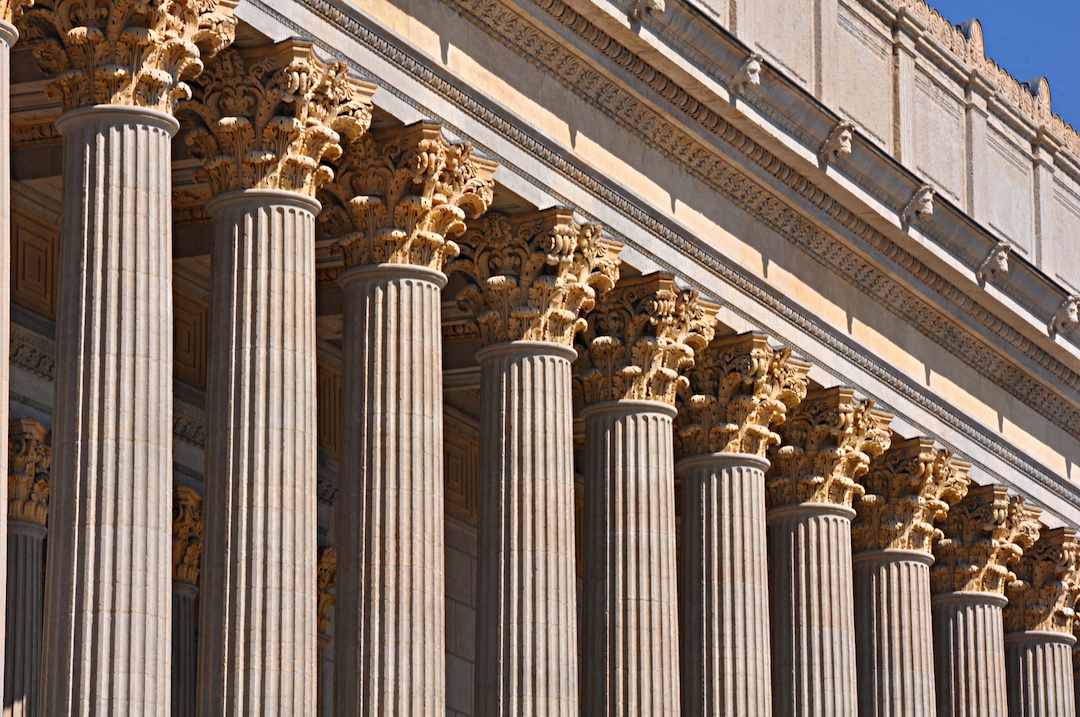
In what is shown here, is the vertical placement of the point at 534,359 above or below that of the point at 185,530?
above

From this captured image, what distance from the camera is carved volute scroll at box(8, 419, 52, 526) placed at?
145 ft

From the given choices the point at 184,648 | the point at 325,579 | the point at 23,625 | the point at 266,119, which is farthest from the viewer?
the point at 325,579

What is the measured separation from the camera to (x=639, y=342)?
45.7 meters

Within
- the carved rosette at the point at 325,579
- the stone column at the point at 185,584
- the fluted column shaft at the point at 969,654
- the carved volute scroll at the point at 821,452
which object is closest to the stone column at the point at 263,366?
the stone column at the point at 185,584

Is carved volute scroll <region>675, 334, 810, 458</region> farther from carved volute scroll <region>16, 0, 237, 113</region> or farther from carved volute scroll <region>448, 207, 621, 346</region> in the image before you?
carved volute scroll <region>16, 0, 237, 113</region>

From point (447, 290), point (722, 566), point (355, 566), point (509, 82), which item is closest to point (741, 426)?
point (722, 566)

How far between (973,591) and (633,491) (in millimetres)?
17286

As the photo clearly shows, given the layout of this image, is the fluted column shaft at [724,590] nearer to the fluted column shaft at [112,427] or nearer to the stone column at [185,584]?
the stone column at [185,584]

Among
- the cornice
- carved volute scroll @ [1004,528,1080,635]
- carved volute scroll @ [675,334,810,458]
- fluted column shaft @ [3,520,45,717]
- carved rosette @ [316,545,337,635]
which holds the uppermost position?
the cornice

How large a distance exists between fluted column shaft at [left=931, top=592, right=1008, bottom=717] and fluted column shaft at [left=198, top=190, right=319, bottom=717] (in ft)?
88.2

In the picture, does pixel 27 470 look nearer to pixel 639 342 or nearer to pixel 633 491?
pixel 633 491

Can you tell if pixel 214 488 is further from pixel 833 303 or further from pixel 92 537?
pixel 833 303

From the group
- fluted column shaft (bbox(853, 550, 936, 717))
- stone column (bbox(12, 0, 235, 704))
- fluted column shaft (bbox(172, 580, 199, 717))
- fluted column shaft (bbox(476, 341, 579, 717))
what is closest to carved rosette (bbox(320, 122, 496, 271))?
fluted column shaft (bbox(476, 341, 579, 717))

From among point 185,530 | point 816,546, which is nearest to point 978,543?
point 816,546
